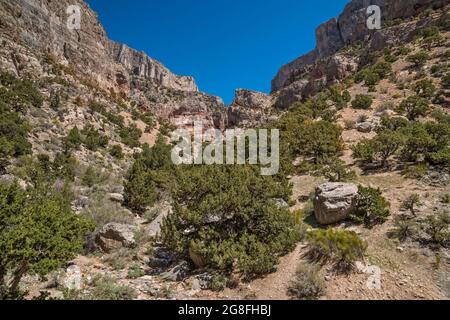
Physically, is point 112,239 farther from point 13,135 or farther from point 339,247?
point 13,135

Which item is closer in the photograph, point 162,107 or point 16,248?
point 16,248

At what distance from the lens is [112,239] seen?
30.1ft

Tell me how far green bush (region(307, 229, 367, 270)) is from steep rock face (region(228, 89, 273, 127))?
37.4 m

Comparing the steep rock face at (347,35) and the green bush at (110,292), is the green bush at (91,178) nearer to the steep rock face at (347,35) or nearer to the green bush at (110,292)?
the green bush at (110,292)

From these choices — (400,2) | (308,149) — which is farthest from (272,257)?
(400,2)

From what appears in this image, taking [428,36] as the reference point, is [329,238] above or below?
below

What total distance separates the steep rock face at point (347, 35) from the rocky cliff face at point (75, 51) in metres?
19.2

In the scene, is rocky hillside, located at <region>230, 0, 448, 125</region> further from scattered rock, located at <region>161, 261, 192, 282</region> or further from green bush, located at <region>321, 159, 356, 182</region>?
scattered rock, located at <region>161, 261, 192, 282</region>

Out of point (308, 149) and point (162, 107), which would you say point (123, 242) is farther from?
point (162, 107)

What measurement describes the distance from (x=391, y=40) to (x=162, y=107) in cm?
3604

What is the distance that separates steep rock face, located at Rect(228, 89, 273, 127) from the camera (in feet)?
151

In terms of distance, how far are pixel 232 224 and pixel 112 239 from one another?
14.3 ft

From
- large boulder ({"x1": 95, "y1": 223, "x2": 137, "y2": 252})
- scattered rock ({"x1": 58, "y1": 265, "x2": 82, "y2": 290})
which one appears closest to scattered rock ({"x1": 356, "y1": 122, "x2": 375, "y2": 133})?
large boulder ({"x1": 95, "y1": 223, "x2": 137, "y2": 252})

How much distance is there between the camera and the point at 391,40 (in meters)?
34.5
